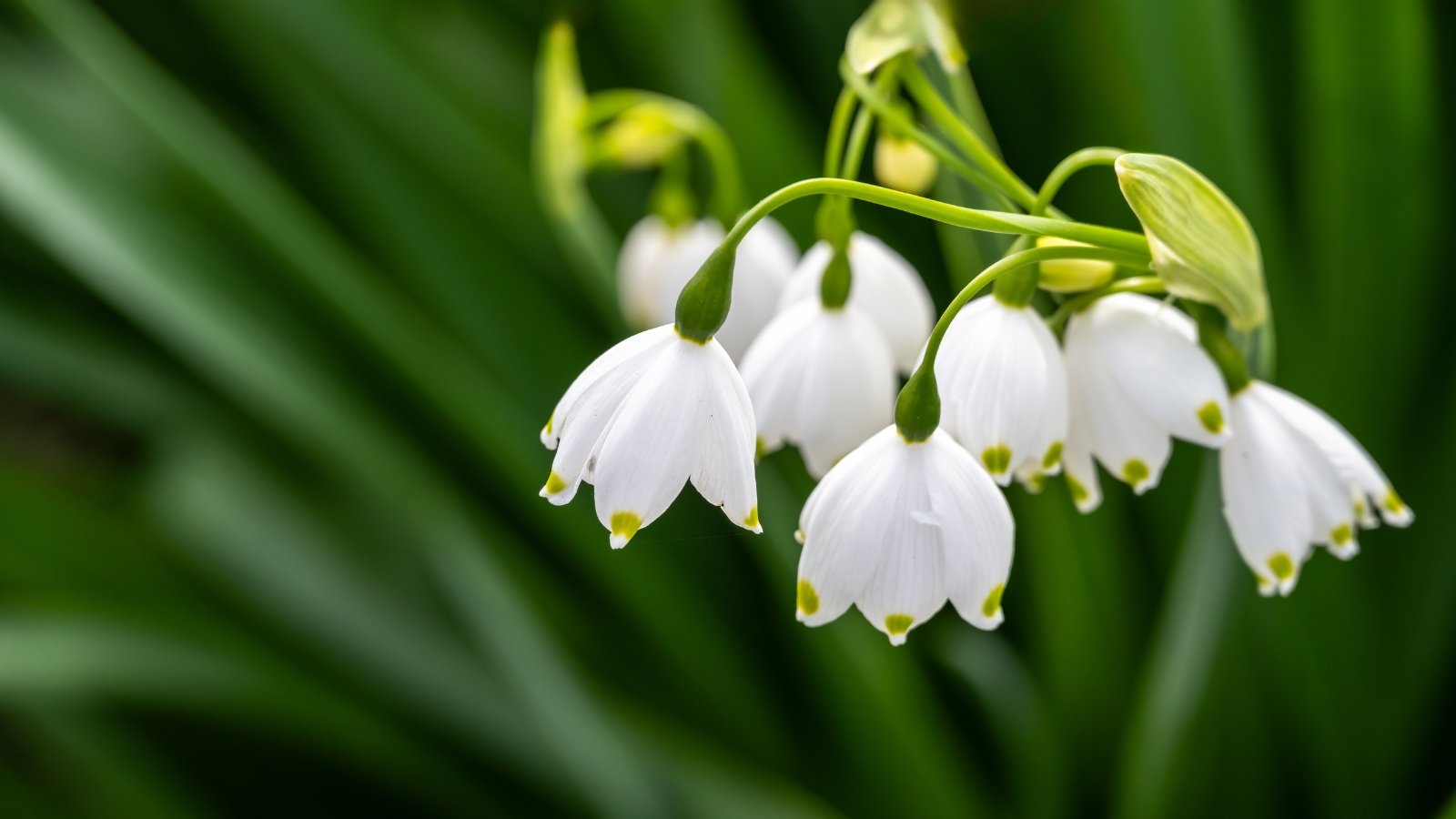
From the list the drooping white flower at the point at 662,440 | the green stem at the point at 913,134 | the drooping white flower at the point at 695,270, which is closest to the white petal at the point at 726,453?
the drooping white flower at the point at 662,440

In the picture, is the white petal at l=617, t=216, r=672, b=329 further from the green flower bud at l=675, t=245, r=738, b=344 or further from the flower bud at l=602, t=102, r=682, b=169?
the green flower bud at l=675, t=245, r=738, b=344

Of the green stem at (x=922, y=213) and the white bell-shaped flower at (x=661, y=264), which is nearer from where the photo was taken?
the green stem at (x=922, y=213)

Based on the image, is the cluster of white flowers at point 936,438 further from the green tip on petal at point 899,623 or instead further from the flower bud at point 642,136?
the flower bud at point 642,136

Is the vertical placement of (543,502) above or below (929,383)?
above

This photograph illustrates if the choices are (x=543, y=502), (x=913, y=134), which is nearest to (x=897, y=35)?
(x=913, y=134)

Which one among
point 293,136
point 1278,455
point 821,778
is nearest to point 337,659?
point 821,778

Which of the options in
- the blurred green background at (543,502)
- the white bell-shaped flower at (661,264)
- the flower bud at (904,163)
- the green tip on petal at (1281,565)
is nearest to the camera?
the green tip on petal at (1281,565)

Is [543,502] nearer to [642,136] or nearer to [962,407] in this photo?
[642,136]

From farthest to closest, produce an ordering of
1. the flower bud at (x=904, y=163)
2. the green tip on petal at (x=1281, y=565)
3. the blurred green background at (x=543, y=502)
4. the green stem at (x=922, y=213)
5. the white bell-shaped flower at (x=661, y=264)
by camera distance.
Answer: the blurred green background at (x=543, y=502), the white bell-shaped flower at (x=661, y=264), the flower bud at (x=904, y=163), the green tip on petal at (x=1281, y=565), the green stem at (x=922, y=213)
